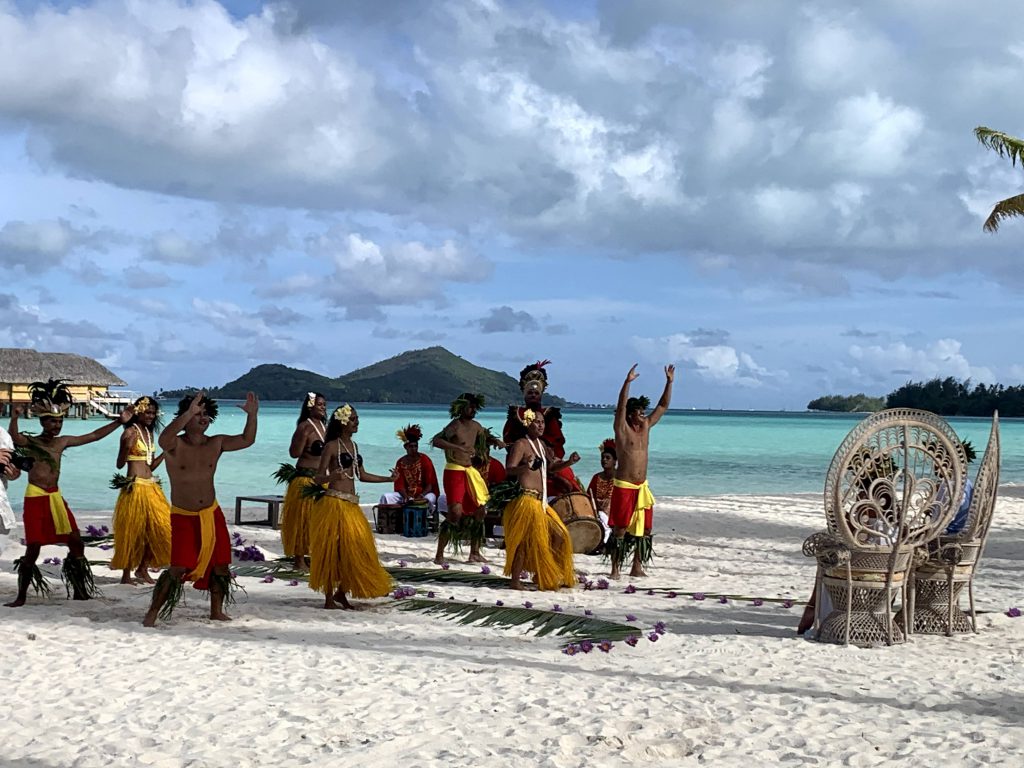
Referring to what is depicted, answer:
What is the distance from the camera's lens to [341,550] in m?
7.41

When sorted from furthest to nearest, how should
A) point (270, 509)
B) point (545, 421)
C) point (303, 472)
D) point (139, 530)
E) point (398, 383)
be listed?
point (398, 383) < point (270, 509) < point (545, 421) < point (303, 472) < point (139, 530)

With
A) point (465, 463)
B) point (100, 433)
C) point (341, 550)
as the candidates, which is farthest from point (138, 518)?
point (465, 463)

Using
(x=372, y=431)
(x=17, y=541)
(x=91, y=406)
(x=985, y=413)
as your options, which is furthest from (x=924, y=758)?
(x=985, y=413)

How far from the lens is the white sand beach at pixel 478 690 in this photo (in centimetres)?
447

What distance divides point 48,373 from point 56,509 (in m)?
56.2

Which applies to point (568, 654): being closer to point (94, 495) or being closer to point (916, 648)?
point (916, 648)

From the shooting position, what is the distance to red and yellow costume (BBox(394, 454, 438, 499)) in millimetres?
12156

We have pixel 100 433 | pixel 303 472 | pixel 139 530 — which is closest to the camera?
pixel 100 433

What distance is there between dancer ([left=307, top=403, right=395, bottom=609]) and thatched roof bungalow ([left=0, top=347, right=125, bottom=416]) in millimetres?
54632

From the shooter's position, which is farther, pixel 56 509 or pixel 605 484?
pixel 605 484

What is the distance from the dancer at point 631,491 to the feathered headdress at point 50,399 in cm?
418

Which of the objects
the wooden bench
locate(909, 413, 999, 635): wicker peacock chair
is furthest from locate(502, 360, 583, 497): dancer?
the wooden bench

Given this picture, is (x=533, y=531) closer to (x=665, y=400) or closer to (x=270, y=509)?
(x=665, y=400)

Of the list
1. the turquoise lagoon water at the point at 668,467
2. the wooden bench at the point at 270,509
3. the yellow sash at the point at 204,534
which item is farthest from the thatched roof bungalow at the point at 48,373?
the yellow sash at the point at 204,534
